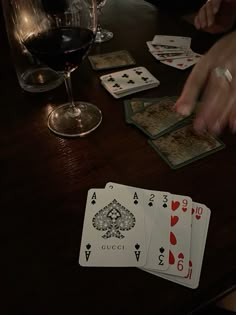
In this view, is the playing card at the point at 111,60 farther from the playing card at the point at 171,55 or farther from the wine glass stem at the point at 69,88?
the wine glass stem at the point at 69,88

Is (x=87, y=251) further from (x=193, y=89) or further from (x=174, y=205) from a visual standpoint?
(x=193, y=89)

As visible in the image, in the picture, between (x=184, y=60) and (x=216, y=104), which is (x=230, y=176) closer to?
(x=216, y=104)

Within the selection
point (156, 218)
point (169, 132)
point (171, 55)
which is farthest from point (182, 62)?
point (156, 218)

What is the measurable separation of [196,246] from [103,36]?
0.81m

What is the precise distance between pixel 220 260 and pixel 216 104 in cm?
23

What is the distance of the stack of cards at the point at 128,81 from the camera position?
2.85ft

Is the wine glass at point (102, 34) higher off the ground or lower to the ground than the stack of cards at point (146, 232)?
higher

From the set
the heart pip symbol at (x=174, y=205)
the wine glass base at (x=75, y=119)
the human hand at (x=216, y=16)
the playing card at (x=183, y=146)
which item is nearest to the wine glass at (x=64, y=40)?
the wine glass base at (x=75, y=119)

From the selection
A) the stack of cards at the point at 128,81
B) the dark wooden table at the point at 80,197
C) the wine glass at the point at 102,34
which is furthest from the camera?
the wine glass at the point at 102,34

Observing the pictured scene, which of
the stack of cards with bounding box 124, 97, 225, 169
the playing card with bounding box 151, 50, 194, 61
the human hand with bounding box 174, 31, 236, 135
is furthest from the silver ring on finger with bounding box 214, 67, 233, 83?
the playing card with bounding box 151, 50, 194, 61

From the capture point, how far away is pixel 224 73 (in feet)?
1.92

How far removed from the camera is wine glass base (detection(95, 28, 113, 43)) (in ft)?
3.68

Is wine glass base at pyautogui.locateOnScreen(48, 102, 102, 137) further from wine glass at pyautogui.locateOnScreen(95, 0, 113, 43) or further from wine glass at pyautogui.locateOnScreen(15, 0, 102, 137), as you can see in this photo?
wine glass at pyautogui.locateOnScreen(95, 0, 113, 43)

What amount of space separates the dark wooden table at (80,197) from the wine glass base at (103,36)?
19cm
